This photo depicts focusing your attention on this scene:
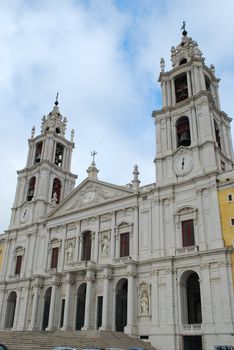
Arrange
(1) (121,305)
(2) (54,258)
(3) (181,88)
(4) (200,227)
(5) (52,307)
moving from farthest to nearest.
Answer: (3) (181,88) → (2) (54,258) → (5) (52,307) → (1) (121,305) → (4) (200,227)

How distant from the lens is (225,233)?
Result: 945 inches

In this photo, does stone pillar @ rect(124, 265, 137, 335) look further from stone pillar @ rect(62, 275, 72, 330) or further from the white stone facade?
stone pillar @ rect(62, 275, 72, 330)

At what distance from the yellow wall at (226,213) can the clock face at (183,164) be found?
3.74m

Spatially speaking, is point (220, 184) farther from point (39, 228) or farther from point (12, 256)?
point (12, 256)

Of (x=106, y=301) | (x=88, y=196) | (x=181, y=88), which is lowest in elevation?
(x=106, y=301)

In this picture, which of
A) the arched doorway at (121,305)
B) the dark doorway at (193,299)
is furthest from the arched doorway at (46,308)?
the dark doorway at (193,299)

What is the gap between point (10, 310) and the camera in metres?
34.9

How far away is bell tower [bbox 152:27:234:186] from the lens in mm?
28281

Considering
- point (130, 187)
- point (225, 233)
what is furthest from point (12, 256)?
point (225, 233)

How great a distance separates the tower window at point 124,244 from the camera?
94.9 ft

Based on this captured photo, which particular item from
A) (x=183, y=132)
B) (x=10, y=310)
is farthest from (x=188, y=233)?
(x=10, y=310)

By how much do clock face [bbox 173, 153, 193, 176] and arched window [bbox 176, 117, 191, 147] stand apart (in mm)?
1648

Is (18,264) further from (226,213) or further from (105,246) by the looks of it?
(226,213)

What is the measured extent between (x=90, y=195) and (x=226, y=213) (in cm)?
1367
